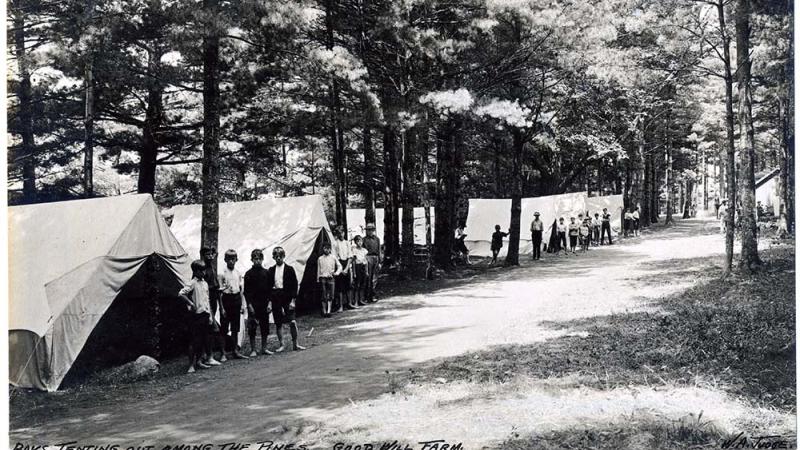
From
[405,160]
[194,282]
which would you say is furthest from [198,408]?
[405,160]

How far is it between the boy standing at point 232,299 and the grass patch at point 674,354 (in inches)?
128

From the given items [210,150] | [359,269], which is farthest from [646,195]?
[210,150]

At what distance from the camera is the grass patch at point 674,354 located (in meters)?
6.07

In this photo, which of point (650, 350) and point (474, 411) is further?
point (650, 350)

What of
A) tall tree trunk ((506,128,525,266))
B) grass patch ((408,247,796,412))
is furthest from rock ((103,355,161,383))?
tall tree trunk ((506,128,525,266))

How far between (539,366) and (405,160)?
11.1m

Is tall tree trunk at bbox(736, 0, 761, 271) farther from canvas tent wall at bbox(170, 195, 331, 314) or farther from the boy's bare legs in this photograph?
the boy's bare legs

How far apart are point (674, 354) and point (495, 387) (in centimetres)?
244

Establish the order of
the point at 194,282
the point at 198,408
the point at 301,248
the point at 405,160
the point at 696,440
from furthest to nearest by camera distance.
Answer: the point at 405,160, the point at 301,248, the point at 194,282, the point at 198,408, the point at 696,440

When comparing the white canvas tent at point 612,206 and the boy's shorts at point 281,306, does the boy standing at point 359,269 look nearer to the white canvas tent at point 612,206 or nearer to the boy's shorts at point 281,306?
the boy's shorts at point 281,306

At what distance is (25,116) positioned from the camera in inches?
513

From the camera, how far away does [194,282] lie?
26.1ft

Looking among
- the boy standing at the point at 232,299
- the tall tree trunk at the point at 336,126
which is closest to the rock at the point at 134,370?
the boy standing at the point at 232,299

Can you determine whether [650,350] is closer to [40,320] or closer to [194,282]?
[194,282]
